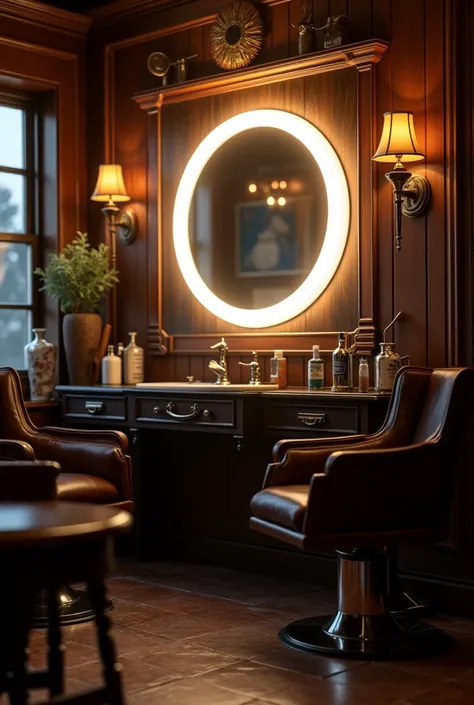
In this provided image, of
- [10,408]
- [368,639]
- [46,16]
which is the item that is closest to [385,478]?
[368,639]

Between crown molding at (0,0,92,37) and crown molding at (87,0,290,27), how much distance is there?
7 cm

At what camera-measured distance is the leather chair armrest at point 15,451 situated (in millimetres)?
3963

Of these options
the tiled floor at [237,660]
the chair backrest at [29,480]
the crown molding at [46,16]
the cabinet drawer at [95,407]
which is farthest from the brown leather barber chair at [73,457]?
the crown molding at [46,16]

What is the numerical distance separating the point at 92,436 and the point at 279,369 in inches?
35.3

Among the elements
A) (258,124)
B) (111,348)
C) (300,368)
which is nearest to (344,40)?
(258,124)

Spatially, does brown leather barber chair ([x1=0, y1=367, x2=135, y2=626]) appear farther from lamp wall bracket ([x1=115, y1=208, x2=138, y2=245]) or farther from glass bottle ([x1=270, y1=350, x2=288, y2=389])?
lamp wall bracket ([x1=115, y1=208, x2=138, y2=245])

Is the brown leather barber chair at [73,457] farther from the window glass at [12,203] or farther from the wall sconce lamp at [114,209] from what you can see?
the window glass at [12,203]

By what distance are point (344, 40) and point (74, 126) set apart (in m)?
1.78

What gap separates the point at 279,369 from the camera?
467 cm

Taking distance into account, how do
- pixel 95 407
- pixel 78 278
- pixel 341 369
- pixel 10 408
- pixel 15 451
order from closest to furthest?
pixel 15 451, pixel 341 369, pixel 10 408, pixel 95 407, pixel 78 278

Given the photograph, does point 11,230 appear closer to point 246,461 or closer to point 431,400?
point 246,461

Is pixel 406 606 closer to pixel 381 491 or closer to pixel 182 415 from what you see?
pixel 381 491

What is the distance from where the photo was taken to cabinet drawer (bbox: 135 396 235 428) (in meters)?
4.43

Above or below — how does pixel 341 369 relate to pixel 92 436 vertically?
above
